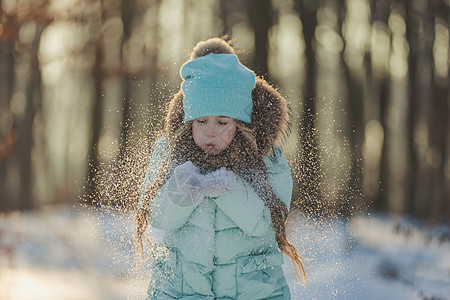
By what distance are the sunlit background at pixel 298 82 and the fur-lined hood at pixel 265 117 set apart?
15.7 feet

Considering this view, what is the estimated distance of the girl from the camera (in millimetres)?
1842

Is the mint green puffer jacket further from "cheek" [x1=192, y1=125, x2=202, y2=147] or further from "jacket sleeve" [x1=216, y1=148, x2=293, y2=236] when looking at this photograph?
"cheek" [x1=192, y1=125, x2=202, y2=147]

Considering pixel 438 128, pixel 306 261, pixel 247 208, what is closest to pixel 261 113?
pixel 247 208

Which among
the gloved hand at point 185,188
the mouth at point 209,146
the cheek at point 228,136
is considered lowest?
the gloved hand at point 185,188

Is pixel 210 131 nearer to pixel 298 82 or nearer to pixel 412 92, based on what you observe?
pixel 298 82

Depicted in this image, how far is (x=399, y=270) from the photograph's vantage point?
5199mm

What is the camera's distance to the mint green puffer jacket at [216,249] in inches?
72.6

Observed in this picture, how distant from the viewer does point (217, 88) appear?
1978mm

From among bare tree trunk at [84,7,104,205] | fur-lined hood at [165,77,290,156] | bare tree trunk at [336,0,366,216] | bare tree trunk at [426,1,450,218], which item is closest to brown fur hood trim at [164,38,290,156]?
fur-lined hood at [165,77,290,156]

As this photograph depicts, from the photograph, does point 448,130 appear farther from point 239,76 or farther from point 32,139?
point 32,139

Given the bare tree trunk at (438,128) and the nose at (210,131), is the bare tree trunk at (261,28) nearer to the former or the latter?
the bare tree trunk at (438,128)

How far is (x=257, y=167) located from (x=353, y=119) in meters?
7.53

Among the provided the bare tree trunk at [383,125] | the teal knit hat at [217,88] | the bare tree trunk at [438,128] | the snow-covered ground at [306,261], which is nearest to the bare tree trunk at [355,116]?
the bare tree trunk at [383,125]

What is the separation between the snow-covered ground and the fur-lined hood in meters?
0.44
